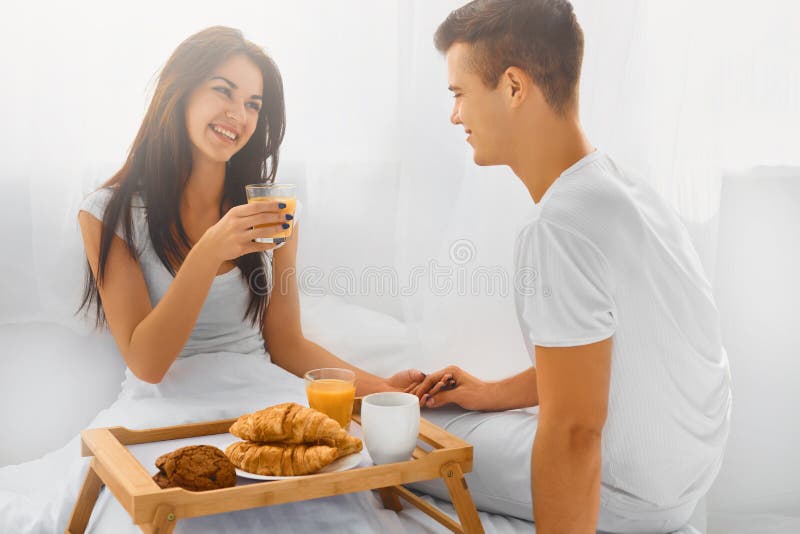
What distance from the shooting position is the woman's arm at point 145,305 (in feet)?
5.06

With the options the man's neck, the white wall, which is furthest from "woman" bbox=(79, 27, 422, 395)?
the white wall

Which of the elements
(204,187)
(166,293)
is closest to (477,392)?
(166,293)

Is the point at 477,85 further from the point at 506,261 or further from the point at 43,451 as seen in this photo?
Result: the point at 43,451

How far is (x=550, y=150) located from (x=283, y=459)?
60cm

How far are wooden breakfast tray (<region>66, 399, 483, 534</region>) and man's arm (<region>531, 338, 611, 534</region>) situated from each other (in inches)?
4.2

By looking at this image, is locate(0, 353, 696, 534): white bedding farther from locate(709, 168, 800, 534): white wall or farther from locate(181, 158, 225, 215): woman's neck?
locate(709, 168, 800, 534): white wall

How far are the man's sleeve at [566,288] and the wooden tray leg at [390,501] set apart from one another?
15.5 inches

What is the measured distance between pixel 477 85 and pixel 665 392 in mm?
543

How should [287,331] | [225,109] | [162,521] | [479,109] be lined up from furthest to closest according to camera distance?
1. [287,331]
2. [225,109]
3. [479,109]
4. [162,521]

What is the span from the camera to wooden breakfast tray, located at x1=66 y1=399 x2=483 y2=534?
98 centimetres

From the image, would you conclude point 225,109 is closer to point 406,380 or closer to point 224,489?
point 406,380

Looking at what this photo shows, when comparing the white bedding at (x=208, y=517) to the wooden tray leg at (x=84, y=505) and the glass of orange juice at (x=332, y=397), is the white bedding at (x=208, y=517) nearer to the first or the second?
the wooden tray leg at (x=84, y=505)

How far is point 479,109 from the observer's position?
1.37 m

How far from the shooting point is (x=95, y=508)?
1281mm
